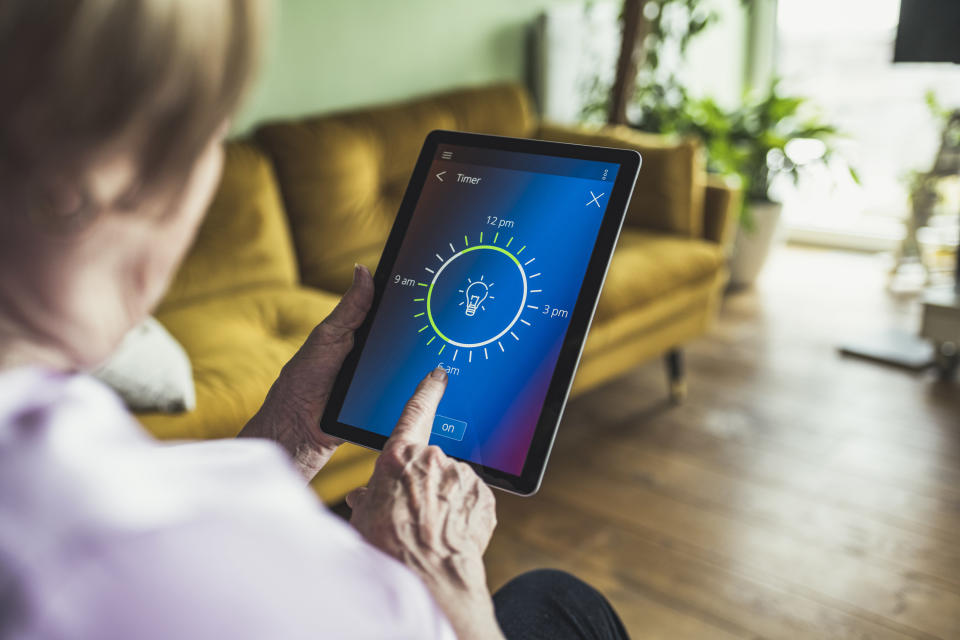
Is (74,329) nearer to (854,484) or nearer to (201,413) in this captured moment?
(201,413)

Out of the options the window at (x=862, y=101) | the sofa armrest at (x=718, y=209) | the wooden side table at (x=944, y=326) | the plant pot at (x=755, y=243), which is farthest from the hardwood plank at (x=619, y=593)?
the window at (x=862, y=101)

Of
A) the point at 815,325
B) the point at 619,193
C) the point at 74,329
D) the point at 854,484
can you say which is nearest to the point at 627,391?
Result: the point at 854,484

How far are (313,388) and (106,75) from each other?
0.43 metres

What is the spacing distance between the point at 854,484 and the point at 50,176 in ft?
6.99

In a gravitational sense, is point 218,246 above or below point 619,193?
below

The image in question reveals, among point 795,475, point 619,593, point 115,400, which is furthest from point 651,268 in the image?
point 115,400

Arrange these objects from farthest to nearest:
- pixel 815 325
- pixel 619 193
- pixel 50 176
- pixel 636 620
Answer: pixel 815 325
pixel 636 620
pixel 619 193
pixel 50 176

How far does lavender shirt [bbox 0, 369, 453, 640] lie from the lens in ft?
1.04

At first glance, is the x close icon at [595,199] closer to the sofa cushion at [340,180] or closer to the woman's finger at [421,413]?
the woman's finger at [421,413]

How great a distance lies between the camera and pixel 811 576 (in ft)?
5.69

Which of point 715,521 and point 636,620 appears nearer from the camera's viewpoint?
point 636,620

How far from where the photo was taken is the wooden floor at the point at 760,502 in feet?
5.43

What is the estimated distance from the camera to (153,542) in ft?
1.09

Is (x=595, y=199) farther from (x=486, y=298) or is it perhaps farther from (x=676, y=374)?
(x=676, y=374)
